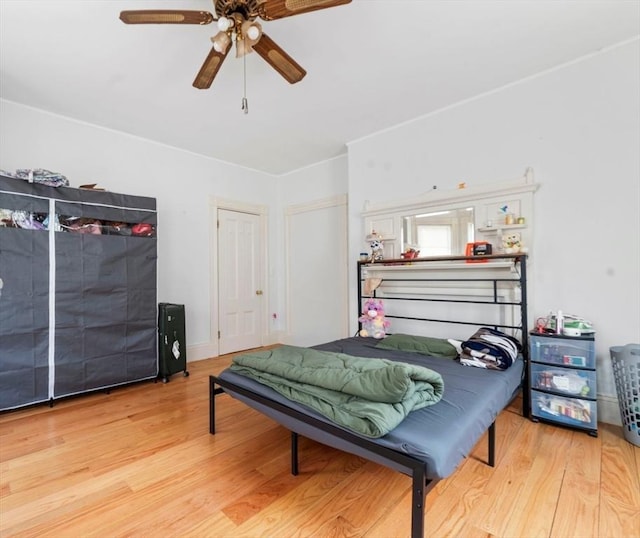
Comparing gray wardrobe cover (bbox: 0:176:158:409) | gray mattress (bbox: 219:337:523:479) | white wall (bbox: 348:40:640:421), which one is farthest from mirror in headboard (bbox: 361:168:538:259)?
gray wardrobe cover (bbox: 0:176:158:409)

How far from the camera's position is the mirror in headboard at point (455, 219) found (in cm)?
266

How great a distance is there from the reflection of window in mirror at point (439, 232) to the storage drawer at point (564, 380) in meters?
1.13

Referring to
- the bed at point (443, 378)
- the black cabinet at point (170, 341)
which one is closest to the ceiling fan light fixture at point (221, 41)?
the bed at point (443, 378)

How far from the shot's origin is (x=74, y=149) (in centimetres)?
326

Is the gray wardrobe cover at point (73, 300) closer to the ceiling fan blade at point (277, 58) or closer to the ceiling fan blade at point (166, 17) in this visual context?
the ceiling fan blade at point (166, 17)

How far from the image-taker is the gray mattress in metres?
1.26

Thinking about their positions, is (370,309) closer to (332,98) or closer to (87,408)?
(332,98)

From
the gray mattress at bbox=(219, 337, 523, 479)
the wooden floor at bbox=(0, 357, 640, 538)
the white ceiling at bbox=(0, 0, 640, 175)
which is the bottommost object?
the wooden floor at bbox=(0, 357, 640, 538)

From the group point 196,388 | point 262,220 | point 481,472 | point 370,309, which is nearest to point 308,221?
point 262,220

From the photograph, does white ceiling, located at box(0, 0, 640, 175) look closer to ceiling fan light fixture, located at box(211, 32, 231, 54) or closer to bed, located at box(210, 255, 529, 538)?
ceiling fan light fixture, located at box(211, 32, 231, 54)

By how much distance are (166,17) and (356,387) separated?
199 centimetres

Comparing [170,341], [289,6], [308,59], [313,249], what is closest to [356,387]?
[289,6]

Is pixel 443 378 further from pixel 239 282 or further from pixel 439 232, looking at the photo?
pixel 239 282

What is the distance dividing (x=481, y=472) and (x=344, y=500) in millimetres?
803
